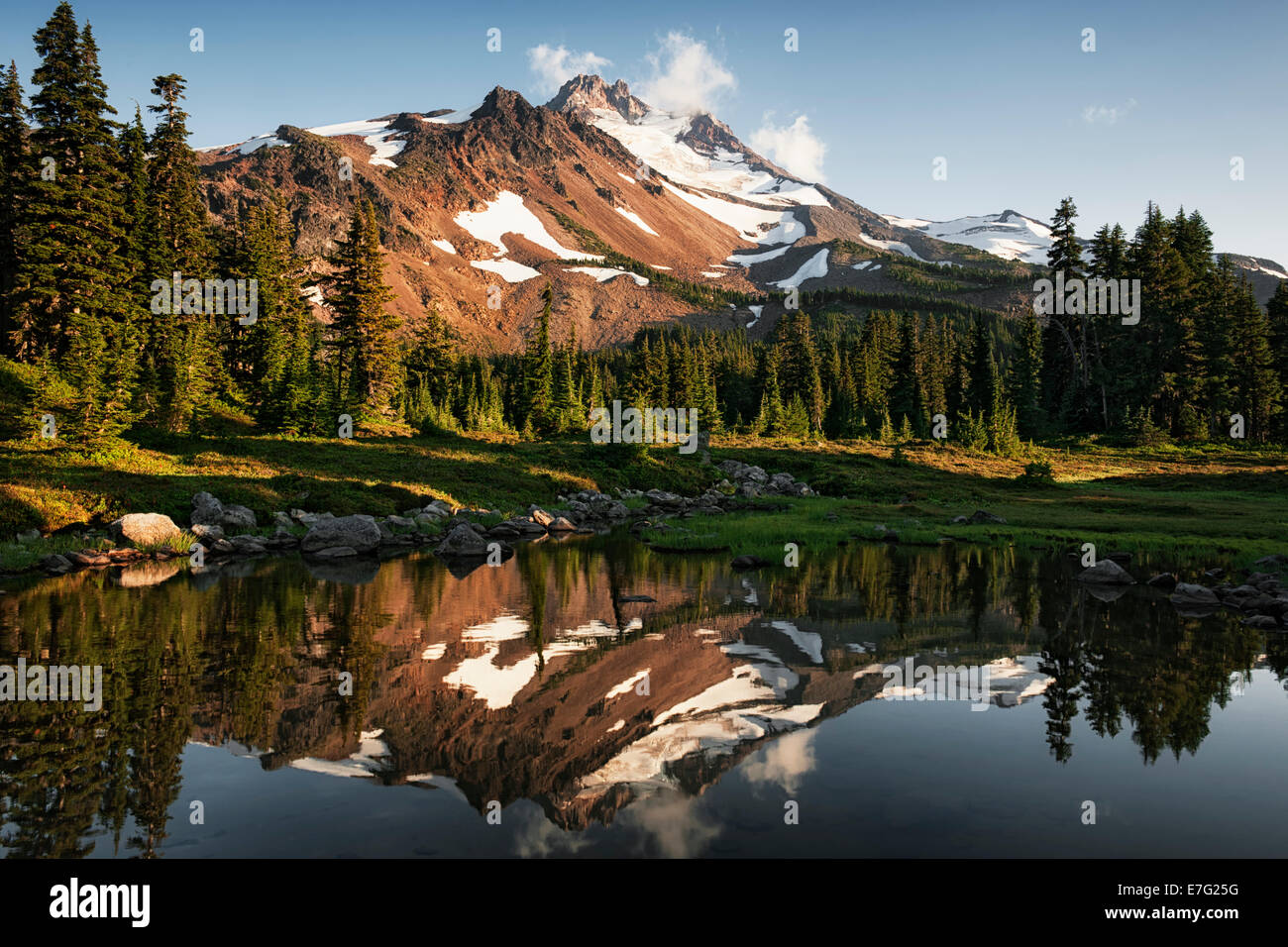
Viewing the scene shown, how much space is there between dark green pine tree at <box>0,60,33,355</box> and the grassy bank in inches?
702

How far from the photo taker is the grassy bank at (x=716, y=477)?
30.5 meters

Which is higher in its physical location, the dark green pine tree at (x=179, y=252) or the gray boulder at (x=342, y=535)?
the dark green pine tree at (x=179, y=252)

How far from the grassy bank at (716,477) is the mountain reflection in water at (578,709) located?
37.9ft

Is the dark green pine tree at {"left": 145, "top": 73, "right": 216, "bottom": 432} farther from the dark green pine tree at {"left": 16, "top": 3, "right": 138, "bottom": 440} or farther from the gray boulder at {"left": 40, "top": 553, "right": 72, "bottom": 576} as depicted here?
the gray boulder at {"left": 40, "top": 553, "right": 72, "bottom": 576}

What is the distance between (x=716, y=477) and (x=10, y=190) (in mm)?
54687

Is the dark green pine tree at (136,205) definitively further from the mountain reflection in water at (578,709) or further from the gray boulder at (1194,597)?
Answer: the gray boulder at (1194,597)

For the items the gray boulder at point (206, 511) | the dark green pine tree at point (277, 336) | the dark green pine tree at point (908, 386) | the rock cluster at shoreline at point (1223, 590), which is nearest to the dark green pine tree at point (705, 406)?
the dark green pine tree at point (908, 386)

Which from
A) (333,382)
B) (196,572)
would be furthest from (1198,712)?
(333,382)

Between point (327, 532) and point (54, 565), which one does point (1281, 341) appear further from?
point (54, 565)

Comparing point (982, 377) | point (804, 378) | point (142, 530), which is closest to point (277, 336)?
point (142, 530)

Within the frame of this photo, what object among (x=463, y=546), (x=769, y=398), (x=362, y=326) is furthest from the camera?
(x=769, y=398)

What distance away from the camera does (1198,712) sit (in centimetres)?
1104

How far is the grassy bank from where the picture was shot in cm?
3052

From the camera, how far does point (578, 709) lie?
437 inches
